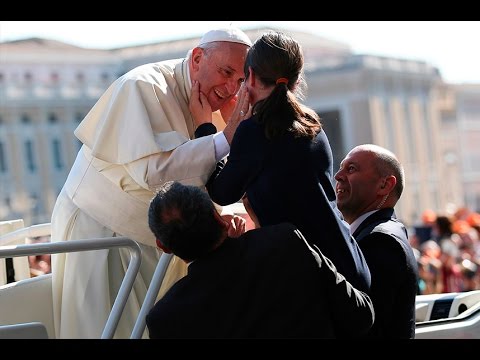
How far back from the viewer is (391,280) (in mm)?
4316

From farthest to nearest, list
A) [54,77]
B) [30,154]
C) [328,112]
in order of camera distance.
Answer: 1. [328,112]
2. [54,77]
3. [30,154]

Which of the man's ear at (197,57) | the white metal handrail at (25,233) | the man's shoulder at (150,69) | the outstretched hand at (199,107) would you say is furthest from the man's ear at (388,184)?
the white metal handrail at (25,233)

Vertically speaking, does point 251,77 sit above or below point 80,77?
above

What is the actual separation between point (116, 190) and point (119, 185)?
23 mm

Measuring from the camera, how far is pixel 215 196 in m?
4.09

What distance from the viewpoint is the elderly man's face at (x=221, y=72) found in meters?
4.81

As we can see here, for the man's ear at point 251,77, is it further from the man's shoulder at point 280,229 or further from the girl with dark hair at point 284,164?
the man's shoulder at point 280,229

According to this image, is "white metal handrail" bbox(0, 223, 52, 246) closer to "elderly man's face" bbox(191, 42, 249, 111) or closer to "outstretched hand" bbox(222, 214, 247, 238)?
"elderly man's face" bbox(191, 42, 249, 111)

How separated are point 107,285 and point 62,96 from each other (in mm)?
82721

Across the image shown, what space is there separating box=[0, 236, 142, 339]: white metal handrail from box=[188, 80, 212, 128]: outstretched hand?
24.7 inches

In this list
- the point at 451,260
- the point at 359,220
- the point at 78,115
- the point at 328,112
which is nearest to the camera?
the point at 359,220

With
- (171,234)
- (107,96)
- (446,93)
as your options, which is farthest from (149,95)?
(446,93)

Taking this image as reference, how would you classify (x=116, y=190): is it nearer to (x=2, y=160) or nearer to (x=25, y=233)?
(x=25, y=233)

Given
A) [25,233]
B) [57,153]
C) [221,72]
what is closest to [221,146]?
[221,72]
